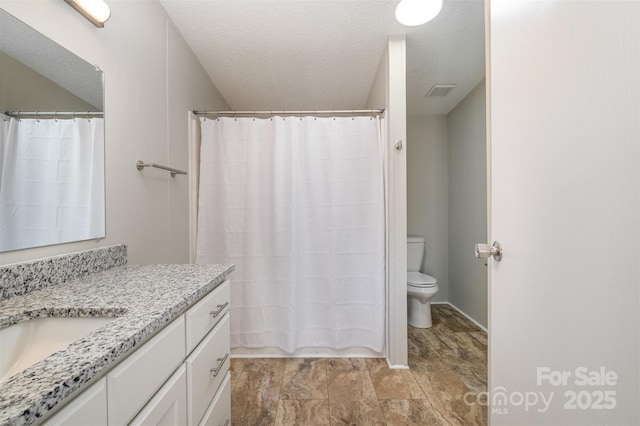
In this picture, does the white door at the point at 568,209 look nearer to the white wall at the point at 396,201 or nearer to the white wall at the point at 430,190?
the white wall at the point at 396,201

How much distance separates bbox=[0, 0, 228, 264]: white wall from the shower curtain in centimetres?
26

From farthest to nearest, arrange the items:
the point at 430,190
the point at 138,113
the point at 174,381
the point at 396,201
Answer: the point at 430,190
the point at 396,201
the point at 138,113
the point at 174,381

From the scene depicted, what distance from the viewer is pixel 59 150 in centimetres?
87

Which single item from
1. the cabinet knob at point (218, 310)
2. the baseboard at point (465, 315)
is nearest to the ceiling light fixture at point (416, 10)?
the cabinet knob at point (218, 310)

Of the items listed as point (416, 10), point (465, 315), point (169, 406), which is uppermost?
point (416, 10)

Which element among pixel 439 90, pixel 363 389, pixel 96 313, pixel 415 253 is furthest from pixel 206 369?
pixel 439 90

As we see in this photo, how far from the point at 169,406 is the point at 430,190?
3002mm

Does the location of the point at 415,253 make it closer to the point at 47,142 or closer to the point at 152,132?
the point at 152,132

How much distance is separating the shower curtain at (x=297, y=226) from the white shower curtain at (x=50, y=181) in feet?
2.72

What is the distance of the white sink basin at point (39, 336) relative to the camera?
0.59m

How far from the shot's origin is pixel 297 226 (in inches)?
71.9

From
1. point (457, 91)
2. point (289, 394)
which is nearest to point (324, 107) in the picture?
point (457, 91)

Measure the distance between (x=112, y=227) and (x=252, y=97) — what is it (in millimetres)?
1914

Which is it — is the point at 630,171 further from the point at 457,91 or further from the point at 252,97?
the point at 252,97
